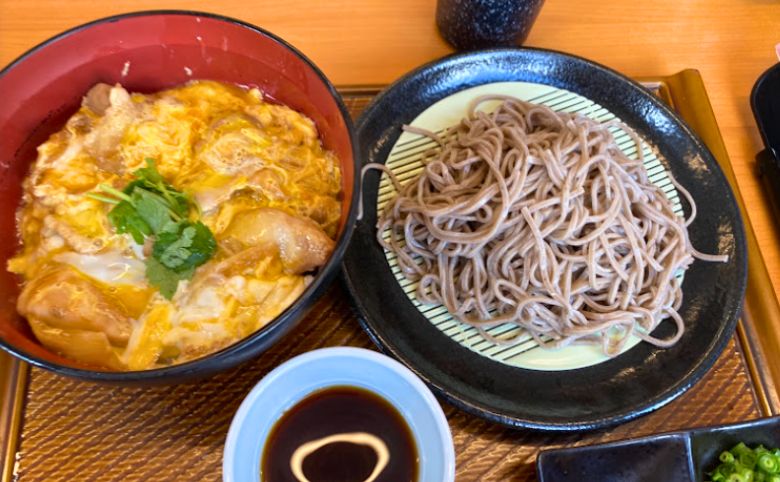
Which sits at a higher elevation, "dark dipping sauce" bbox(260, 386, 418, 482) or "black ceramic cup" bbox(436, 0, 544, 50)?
"black ceramic cup" bbox(436, 0, 544, 50)

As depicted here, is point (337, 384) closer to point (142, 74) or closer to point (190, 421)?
point (190, 421)

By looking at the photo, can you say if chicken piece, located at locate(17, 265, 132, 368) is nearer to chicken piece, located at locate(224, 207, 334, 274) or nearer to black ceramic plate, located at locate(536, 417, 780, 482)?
chicken piece, located at locate(224, 207, 334, 274)

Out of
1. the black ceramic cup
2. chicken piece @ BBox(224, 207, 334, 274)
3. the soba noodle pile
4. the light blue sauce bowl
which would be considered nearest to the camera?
the light blue sauce bowl

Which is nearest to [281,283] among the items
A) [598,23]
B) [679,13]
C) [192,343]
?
[192,343]

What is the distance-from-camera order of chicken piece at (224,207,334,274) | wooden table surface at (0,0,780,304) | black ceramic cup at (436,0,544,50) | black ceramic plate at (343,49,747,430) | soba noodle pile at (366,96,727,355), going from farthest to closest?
wooden table surface at (0,0,780,304) < black ceramic cup at (436,0,544,50) < soba noodle pile at (366,96,727,355) < black ceramic plate at (343,49,747,430) < chicken piece at (224,207,334,274)

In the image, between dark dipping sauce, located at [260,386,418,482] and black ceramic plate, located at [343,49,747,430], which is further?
black ceramic plate, located at [343,49,747,430]

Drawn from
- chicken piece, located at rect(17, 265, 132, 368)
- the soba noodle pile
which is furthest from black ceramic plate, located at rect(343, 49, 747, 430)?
chicken piece, located at rect(17, 265, 132, 368)
